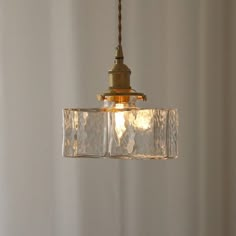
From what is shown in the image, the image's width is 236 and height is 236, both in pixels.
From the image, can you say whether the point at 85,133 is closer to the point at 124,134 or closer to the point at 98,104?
the point at 124,134

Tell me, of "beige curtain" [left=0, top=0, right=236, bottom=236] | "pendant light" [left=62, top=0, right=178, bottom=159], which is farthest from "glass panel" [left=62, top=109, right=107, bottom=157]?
"beige curtain" [left=0, top=0, right=236, bottom=236]

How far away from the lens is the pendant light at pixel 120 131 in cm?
89

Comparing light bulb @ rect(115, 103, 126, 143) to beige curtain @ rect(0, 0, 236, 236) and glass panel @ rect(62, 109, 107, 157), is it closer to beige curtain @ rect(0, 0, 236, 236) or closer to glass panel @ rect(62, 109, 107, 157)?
glass panel @ rect(62, 109, 107, 157)

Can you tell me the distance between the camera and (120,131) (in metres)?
0.89

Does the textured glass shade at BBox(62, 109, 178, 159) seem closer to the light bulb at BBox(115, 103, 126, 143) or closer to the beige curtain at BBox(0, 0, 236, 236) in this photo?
the light bulb at BBox(115, 103, 126, 143)

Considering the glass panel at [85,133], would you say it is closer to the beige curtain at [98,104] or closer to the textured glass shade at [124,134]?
the textured glass shade at [124,134]

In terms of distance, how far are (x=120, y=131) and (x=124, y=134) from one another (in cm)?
1

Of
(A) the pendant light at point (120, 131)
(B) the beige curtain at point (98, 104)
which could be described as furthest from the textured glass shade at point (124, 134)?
(B) the beige curtain at point (98, 104)

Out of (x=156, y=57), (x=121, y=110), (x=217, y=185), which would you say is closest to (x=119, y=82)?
(x=121, y=110)

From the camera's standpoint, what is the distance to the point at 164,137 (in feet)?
2.98

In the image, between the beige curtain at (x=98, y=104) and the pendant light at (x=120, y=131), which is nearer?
the pendant light at (x=120, y=131)

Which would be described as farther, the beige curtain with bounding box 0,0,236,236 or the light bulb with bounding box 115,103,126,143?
the beige curtain with bounding box 0,0,236,236

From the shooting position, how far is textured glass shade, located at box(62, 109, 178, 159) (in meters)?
0.89

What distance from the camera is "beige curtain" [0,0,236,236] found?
1.62 metres
